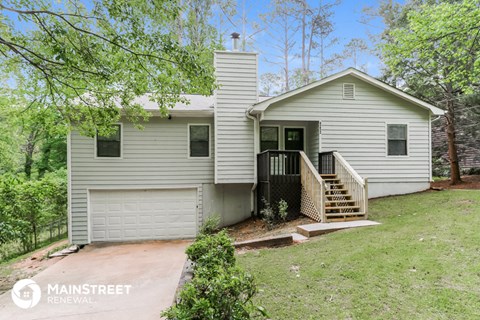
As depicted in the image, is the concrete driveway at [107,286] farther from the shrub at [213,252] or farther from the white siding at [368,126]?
the white siding at [368,126]

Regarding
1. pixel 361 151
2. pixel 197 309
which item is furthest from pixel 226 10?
pixel 197 309

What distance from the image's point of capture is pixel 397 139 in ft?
31.9

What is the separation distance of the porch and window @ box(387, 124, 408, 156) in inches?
102

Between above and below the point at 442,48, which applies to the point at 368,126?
below

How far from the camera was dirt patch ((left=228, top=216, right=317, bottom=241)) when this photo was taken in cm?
710

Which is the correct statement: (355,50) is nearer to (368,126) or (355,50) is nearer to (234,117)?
(368,126)

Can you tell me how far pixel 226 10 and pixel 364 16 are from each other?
31.2ft

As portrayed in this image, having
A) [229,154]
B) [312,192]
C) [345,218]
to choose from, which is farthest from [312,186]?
[229,154]

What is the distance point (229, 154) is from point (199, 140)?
1319 mm

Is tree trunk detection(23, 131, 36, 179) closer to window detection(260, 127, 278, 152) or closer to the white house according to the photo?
the white house

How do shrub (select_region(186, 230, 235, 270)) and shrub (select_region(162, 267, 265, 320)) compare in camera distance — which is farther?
shrub (select_region(186, 230, 235, 270))

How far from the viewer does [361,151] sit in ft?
31.3

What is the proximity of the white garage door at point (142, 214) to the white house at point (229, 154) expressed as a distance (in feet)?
0.11

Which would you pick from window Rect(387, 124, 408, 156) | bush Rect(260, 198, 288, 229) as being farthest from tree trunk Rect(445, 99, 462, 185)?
bush Rect(260, 198, 288, 229)
